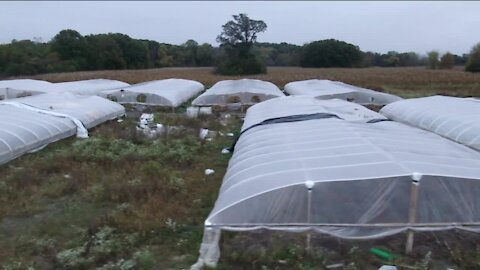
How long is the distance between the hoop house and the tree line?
31.9 metres

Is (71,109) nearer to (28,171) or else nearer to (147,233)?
(28,171)

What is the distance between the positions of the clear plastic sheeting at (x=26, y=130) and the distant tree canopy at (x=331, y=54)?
156ft

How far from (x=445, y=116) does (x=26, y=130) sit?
34.0 ft

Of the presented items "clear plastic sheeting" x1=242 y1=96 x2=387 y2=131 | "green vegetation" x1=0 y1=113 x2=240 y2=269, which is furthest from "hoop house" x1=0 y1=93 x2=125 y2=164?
"clear plastic sheeting" x1=242 y1=96 x2=387 y2=131

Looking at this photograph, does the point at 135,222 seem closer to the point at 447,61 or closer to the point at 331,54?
the point at 331,54

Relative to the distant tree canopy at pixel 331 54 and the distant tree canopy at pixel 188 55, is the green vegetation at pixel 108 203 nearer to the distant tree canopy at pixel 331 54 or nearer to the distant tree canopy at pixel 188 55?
the distant tree canopy at pixel 188 55

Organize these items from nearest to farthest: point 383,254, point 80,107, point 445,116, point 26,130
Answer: point 383,254 < point 26,130 < point 445,116 < point 80,107

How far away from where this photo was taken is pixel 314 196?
493 cm

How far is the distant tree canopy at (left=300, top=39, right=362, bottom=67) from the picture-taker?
2217 inches

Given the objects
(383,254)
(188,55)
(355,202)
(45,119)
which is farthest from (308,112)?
(188,55)

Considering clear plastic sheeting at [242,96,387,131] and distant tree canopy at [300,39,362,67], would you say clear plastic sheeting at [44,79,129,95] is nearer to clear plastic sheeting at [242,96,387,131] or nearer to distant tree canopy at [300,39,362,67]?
clear plastic sheeting at [242,96,387,131]

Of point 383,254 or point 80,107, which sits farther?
point 80,107

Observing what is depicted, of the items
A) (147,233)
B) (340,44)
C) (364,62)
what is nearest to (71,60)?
(340,44)

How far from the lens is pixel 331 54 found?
56219mm
